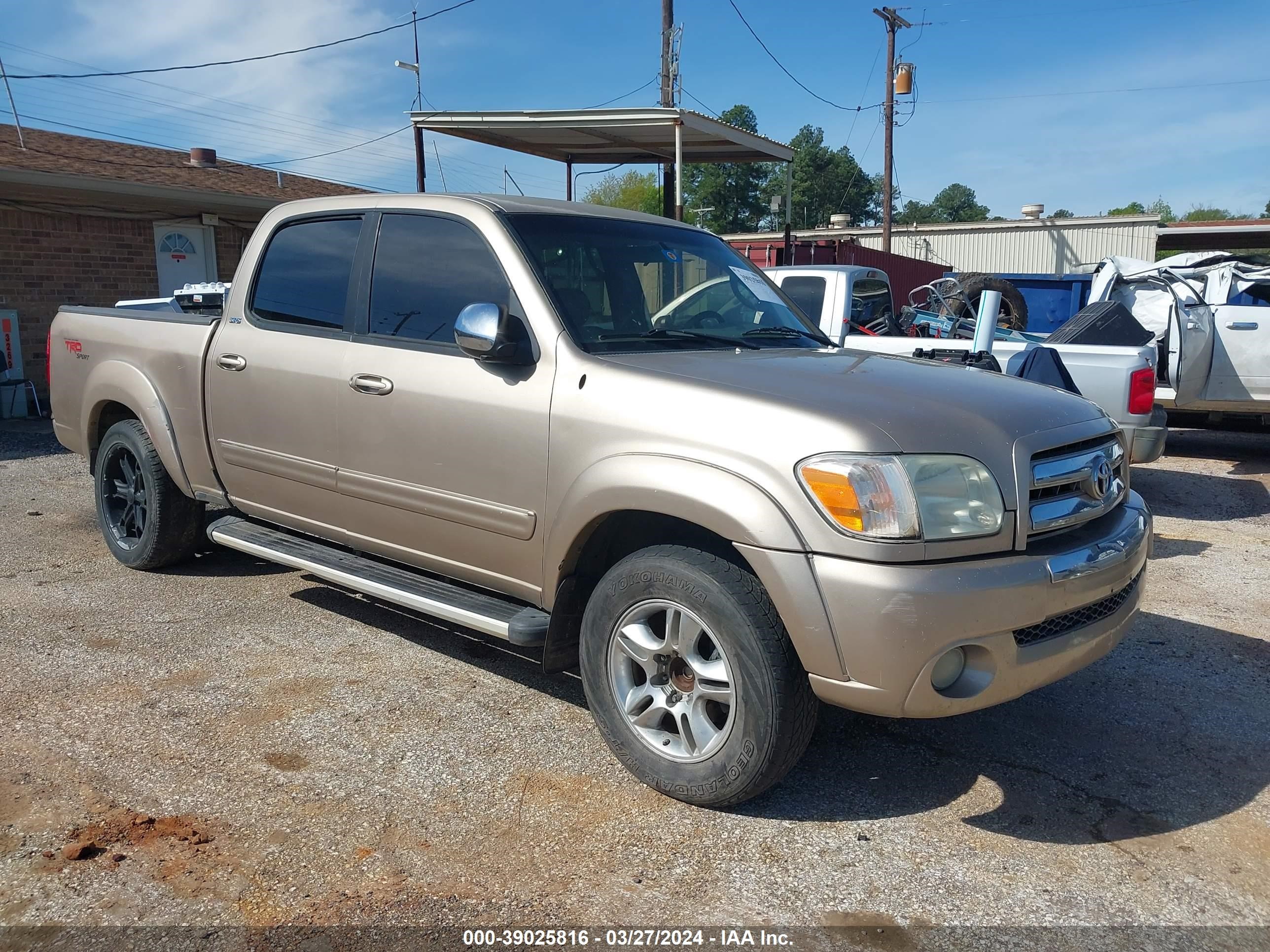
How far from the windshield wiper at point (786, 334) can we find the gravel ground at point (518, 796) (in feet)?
5.22

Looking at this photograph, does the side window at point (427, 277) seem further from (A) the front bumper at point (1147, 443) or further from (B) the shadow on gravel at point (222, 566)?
(A) the front bumper at point (1147, 443)

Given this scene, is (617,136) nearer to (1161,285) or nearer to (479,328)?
(1161,285)

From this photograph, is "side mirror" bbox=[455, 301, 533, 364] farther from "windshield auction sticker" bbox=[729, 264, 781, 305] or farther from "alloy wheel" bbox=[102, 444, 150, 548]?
"alloy wheel" bbox=[102, 444, 150, 548]

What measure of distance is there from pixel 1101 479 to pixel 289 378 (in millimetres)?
3298

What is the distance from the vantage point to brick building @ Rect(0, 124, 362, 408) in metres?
14.0

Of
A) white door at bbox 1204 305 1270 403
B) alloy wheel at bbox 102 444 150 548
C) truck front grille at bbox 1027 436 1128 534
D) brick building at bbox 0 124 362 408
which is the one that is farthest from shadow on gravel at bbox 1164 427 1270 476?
brick building at bbox 0 124 362 408

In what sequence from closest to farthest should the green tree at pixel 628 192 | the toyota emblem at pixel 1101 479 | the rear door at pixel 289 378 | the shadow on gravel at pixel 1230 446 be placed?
the toyota emblem at pixel 1101 479 → the rear door at pixel 289 378 → the shadow on gravel at pixel 1230 446 → the green tree at pixel 628 192

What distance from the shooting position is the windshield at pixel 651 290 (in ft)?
12.6

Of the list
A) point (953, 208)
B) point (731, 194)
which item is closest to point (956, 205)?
point (953, 208)

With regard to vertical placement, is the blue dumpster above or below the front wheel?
above

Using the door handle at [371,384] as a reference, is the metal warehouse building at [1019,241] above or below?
above

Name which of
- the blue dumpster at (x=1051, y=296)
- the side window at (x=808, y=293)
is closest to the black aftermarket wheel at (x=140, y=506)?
the side window at (x=808, y=293)

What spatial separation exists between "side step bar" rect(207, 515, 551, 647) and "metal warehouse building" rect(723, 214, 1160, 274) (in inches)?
1084

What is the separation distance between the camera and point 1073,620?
317cm
